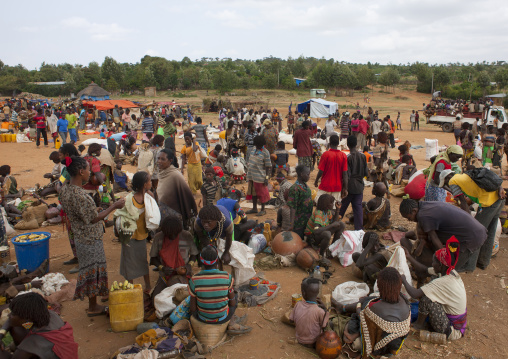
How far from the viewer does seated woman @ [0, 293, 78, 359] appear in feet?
10.1

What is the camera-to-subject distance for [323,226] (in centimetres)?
588

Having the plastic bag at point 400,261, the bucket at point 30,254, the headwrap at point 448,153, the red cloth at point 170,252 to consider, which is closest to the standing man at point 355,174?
the headwrap at point 448,153

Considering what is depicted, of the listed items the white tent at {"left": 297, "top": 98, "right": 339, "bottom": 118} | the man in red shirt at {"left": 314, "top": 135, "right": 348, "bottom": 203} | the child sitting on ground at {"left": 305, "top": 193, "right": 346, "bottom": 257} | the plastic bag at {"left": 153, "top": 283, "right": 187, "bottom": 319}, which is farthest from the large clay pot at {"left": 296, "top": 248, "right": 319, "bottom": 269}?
the white tent at {"left": 297, "top": 98, "right": 339, "bottom": 118}

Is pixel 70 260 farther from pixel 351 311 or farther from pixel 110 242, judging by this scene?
pixel 351 311

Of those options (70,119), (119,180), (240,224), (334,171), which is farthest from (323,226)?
(70,119)

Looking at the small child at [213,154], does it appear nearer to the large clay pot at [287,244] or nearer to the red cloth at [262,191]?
the red cloth at [262,191]

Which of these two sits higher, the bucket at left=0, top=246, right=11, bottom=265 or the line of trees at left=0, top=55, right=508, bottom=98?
the line of trees at left=0, top=55, right=508, bottom=98

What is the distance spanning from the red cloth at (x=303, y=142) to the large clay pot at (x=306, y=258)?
4101 millimetres

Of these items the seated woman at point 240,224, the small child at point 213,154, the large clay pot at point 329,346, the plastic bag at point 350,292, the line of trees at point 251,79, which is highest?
the line of trees at point 251,79

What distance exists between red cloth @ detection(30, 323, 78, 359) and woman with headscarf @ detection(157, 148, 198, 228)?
2.31 metres

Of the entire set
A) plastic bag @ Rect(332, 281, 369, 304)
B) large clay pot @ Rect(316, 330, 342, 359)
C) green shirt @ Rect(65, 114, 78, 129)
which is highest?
green shirt @ Rect(65, 114, 78, 129)

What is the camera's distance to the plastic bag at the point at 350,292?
4551 millimetres

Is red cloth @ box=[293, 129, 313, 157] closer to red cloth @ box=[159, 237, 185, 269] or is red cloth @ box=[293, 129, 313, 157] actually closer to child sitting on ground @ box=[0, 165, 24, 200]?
red cloth @ box=[159, 237, 185, 269]

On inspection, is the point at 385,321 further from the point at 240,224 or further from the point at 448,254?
the point at 240,224
